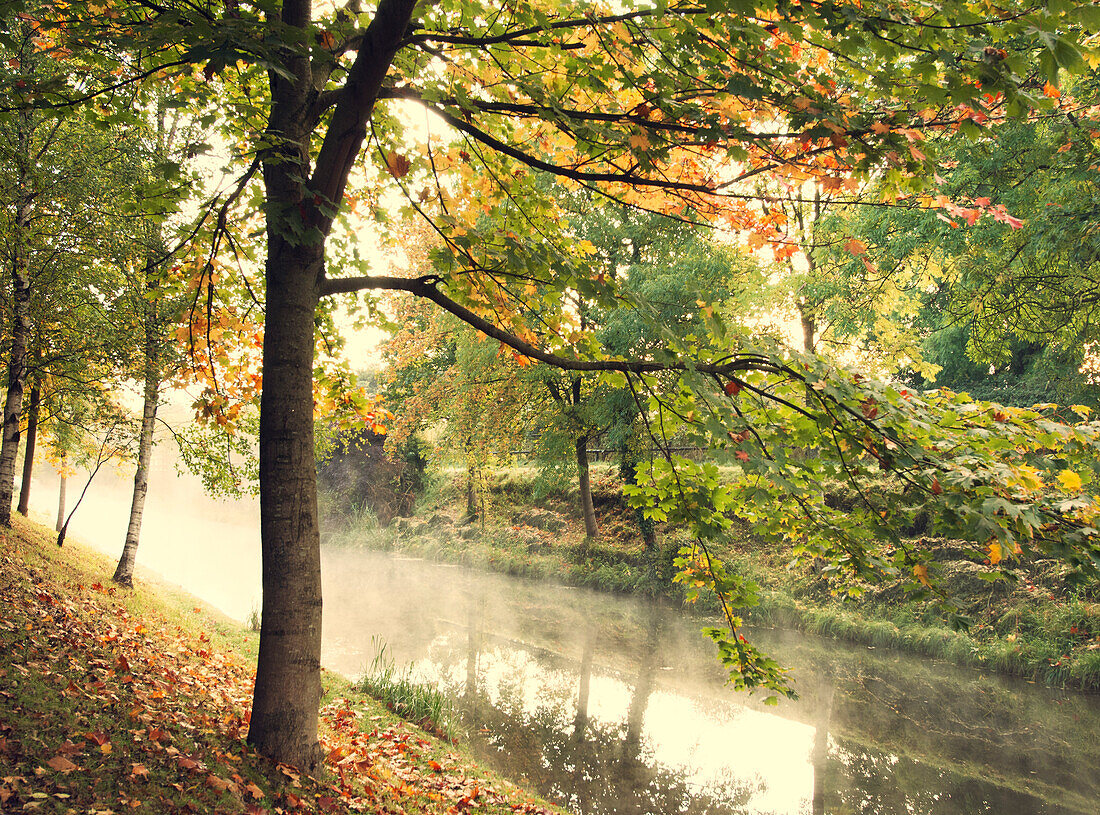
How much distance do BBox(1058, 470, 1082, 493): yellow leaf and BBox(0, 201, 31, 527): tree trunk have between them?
10016mm

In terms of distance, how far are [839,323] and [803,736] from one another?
8.78 m

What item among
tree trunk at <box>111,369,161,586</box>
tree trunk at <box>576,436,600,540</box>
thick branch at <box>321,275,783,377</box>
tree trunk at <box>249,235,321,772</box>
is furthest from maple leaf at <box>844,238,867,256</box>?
tree trunk at <box>576,436,600,540</box>

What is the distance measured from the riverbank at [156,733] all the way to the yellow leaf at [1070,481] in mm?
4445

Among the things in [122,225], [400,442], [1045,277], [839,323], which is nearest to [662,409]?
[122,225]

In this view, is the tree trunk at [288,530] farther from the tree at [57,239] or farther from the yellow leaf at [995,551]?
the tree at [57,239]

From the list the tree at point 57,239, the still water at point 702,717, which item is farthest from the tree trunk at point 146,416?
the still water at point 702,717

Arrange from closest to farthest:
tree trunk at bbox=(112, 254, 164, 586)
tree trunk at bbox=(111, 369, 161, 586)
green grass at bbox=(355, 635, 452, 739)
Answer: green grass at bbox=(355, 635, 452, 739)
tree trunk at bbox=(112, 254, 164, 586)
tree trunk at bbox=(111, 369, 161, 586)

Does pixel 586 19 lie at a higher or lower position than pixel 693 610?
higher

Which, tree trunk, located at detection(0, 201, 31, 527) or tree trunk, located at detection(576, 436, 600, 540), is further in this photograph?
tree trunk, located at detection(576, 436, 600, 540)

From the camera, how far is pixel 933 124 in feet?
9.41

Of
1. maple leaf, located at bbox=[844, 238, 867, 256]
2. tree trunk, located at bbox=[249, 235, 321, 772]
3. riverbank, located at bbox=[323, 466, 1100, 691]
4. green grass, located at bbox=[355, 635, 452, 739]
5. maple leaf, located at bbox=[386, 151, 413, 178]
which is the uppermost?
maple leaf, located at bbox=[386, 151, 413, 178]

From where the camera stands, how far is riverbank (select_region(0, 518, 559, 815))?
276 centimetres

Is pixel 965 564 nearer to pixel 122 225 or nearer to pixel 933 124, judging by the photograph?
pixel 933 124

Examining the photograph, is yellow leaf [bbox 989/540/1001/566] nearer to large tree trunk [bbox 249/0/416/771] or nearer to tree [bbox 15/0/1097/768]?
tree [bbox 15/0/1097/768]
